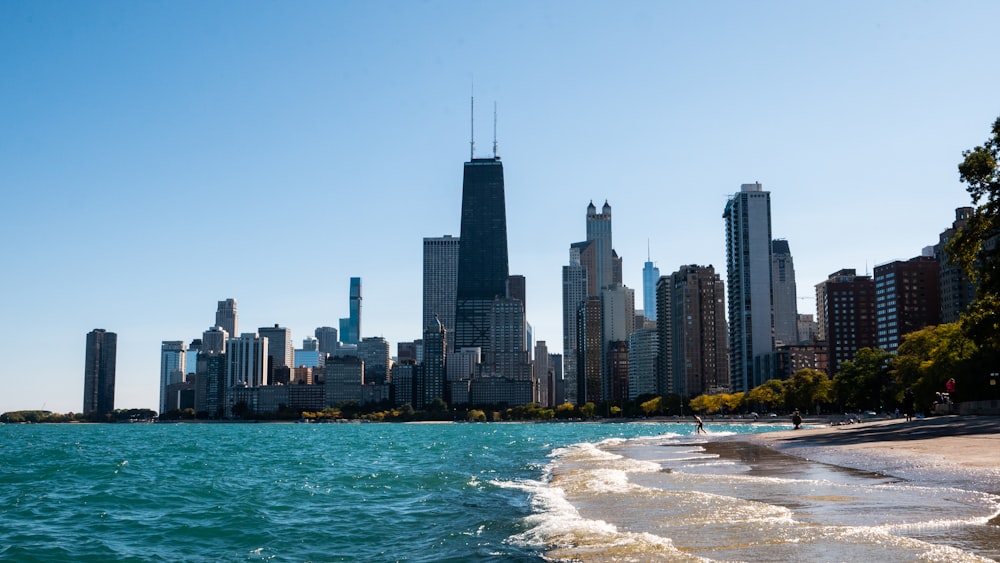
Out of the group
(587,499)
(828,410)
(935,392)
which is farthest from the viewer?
(828,410)

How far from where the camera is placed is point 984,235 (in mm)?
40812

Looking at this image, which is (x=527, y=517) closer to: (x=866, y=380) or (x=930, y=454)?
(x=930, y=454)

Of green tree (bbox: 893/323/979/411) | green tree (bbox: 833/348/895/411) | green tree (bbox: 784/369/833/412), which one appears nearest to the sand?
green tree (bbox: 893/323/979/411)

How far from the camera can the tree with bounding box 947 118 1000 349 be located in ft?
133

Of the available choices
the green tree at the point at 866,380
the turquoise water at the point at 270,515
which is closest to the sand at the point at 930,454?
the turquoise water at the point at 270,515

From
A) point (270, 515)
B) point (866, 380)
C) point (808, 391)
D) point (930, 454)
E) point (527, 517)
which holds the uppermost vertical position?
point (866, 380)

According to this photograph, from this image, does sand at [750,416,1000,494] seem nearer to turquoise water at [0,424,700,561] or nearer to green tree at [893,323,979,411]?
turquoise water at [0,424,700,561]

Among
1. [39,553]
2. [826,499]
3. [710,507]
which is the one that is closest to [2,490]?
[39,553]

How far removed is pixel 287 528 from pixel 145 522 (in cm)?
592

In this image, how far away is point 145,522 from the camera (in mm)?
29297

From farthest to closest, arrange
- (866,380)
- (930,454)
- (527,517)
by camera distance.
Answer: (866,380) → (930,454) → (527,517)

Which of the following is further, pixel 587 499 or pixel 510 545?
pixel 587 499

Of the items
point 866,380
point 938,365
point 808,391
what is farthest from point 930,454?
point 808,391

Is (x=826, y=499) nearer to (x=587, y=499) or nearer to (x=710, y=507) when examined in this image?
(x=710, y=507)
